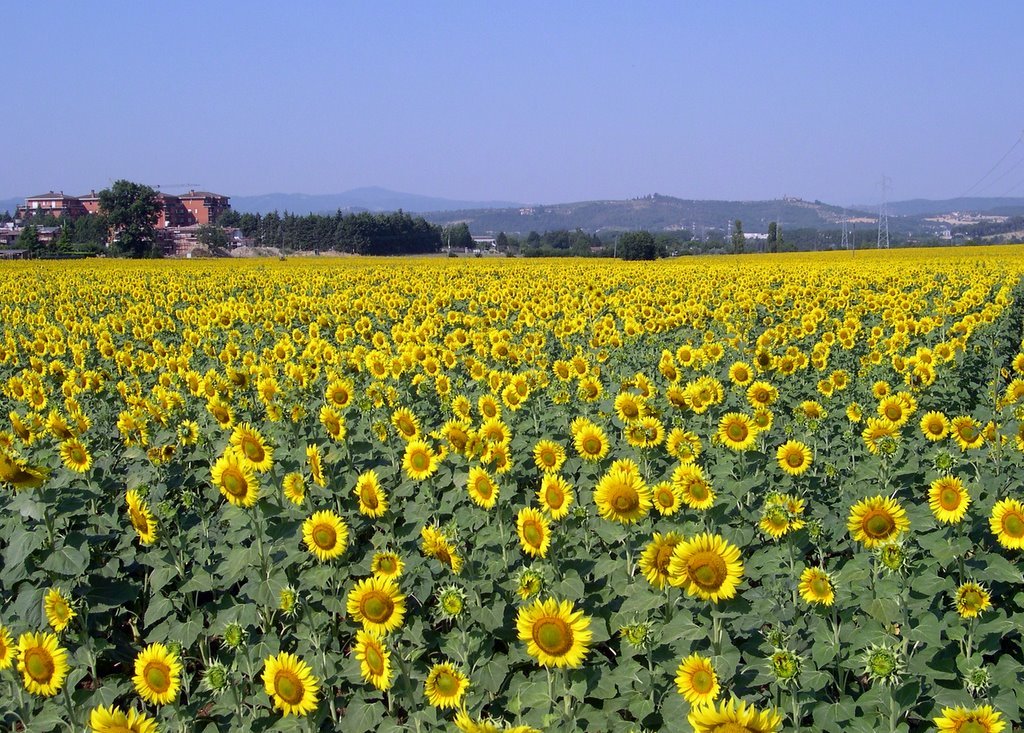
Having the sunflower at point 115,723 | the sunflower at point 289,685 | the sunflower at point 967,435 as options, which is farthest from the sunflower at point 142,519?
the sunflower at point 967,435

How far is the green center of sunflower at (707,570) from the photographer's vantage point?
2791 mm

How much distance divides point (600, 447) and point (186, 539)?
2.35m

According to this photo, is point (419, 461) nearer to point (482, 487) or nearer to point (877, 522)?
point (482, 487)

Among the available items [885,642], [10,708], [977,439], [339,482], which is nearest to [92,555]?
[10,708]

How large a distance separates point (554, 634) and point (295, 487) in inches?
82.1

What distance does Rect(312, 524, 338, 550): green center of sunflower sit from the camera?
12.1 feet

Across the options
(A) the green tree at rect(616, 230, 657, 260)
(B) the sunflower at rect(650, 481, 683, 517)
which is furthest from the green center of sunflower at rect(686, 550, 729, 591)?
(A) the green tree at rect(616, 230, 657, 260)

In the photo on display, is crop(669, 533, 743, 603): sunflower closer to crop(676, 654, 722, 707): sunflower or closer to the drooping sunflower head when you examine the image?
crop(676, 654, 722, 707): sunflower

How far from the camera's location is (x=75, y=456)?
4.55 m

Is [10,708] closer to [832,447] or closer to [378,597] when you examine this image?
[378,597]

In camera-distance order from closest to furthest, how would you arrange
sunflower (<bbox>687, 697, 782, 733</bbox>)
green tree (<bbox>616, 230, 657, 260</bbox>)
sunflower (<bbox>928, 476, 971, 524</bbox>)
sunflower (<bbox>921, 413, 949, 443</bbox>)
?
sunflower (<bbox>687, 697, 782, 733</bbox>) < sunflower (<bbox>928, 476, 971, 524</bbox>) < sunflower (<bbox>921, 413, 949, 443</bbox>) < green tree (<bbox>616, 230, 657, 260</bbox>)

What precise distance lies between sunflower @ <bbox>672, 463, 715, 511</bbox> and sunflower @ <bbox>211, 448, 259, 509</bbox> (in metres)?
2.06

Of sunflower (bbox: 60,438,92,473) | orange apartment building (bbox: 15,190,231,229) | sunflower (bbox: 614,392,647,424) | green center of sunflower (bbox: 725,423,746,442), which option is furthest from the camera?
orange apartment building (bbox: 15,190,231,229)

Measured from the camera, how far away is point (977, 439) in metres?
4.81
